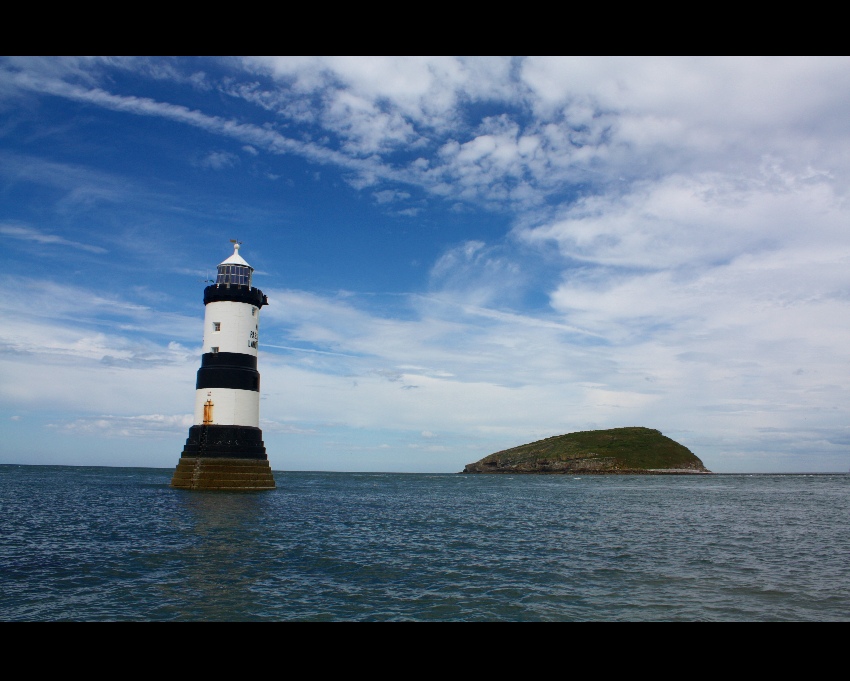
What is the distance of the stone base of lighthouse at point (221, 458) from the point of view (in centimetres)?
4553

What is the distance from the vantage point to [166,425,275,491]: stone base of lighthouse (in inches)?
1793

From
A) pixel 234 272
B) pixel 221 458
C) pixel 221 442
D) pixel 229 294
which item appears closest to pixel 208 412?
pixel 221 442

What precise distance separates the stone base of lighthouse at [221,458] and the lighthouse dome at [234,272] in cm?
1208

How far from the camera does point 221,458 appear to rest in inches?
1790

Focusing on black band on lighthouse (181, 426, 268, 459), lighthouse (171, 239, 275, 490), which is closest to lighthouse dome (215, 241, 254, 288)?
lighthouse (171, 239, 275, 490)

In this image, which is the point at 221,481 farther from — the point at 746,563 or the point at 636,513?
the point at 746,563

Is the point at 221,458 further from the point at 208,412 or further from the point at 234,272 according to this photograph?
the point at 234,272

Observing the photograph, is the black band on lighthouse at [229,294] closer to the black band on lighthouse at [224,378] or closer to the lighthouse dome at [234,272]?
the lighthouse dome at [234,272]

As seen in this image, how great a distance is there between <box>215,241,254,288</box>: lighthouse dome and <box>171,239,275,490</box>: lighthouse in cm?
8

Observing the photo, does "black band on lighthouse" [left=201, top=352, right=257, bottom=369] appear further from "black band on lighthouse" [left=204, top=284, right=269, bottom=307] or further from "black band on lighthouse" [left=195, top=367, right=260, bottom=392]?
"black band on lighthouse" [left=204, top=284, right=269, bottom=307]

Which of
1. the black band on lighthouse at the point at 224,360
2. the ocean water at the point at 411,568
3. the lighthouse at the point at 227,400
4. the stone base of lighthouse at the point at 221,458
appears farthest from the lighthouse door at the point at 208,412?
the ocean water at the point at 411,568
